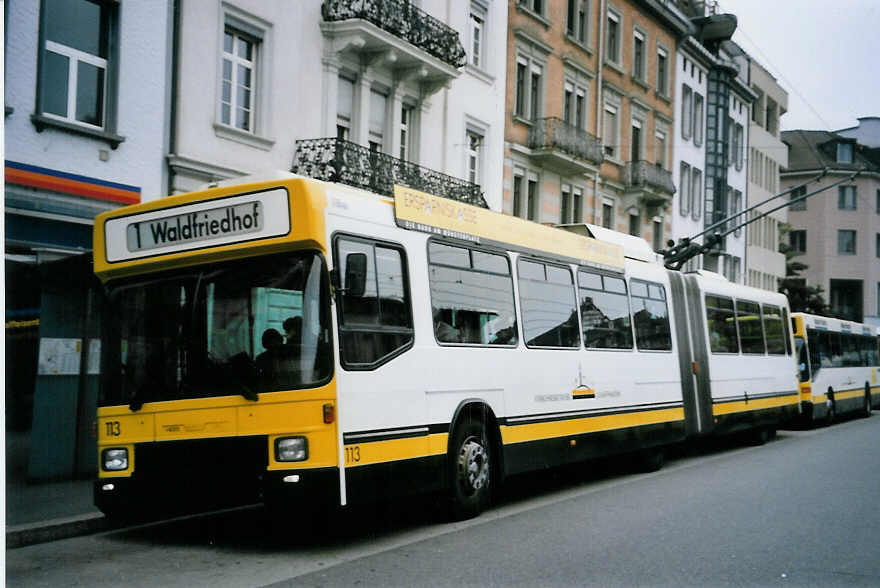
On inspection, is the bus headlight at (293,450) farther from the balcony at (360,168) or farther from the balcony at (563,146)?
the balcony at (563,146)

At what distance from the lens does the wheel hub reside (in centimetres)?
999

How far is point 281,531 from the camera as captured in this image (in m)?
9.56

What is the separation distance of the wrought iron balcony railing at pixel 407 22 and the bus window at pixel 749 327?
815 cm

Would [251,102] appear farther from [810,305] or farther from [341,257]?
[810,305]

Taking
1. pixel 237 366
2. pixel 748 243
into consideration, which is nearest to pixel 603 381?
pixel 237 366

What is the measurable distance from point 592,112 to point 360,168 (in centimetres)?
1470

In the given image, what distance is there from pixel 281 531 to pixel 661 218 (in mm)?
31575

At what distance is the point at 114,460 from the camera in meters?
8.92

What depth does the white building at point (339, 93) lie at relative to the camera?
56.0 ft

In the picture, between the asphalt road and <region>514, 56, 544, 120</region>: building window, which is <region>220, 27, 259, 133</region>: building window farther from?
<region>514, 56, 544, 120</region>: building window

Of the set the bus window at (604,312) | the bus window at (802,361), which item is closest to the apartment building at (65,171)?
the bus window at (604,312)

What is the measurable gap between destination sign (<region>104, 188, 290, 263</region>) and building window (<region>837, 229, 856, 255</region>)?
76.4 m

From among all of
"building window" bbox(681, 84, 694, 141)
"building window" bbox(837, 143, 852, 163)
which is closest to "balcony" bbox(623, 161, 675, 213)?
A: "building window" bbox(681, 84, 694, 141)

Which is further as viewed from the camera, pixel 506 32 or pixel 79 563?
pixel 506 32
